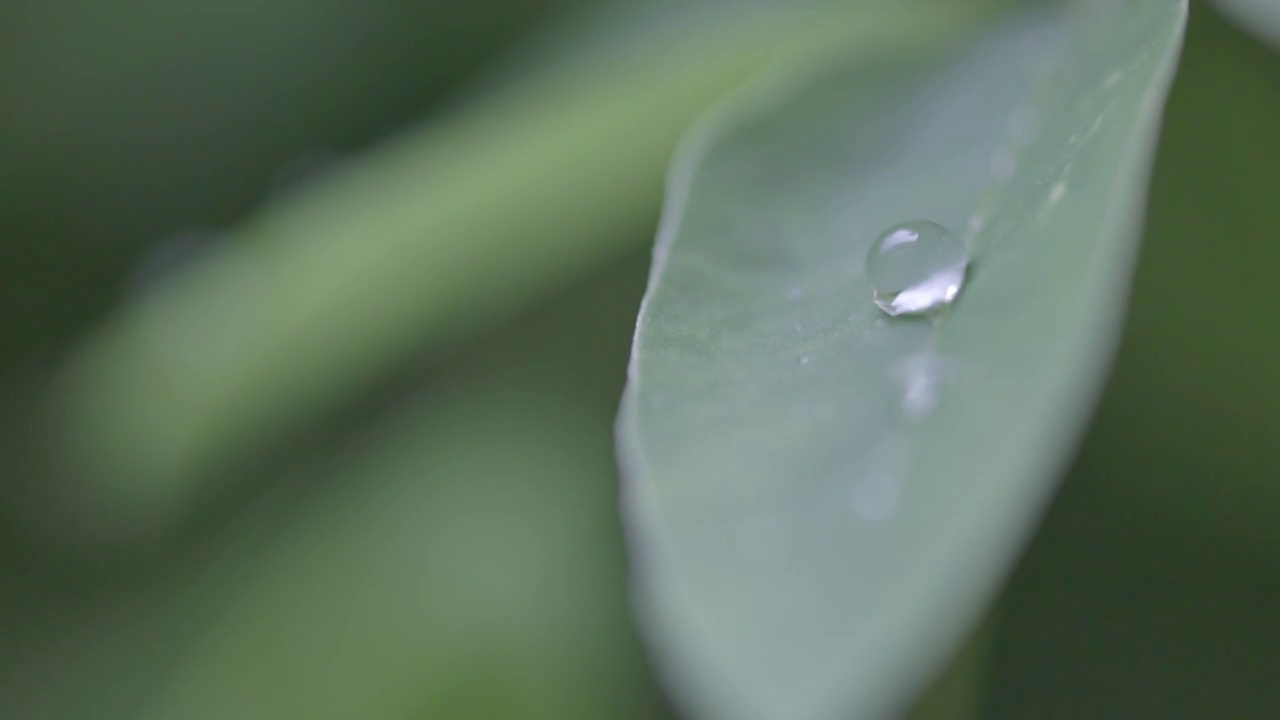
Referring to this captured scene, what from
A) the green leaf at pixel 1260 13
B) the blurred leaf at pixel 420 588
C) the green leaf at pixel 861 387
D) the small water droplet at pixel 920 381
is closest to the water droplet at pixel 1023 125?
the green leaf at pixel 861 387

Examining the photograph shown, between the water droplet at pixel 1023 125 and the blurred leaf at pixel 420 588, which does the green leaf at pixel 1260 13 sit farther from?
the blurred leaf at pixel 420 588

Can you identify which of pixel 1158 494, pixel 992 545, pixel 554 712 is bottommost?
pixel 992 545

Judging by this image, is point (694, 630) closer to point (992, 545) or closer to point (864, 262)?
point (992, 545)

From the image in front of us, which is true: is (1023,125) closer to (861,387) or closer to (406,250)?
(861,387)

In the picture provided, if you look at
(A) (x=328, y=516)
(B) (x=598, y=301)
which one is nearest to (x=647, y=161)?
(B) (x=598, y=301)

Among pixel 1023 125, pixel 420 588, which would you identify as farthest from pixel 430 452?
pixel 1023 125

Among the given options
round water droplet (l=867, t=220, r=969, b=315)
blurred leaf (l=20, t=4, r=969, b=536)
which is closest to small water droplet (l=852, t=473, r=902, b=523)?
round water droplet (l=867, t=220, r=969, b=315)

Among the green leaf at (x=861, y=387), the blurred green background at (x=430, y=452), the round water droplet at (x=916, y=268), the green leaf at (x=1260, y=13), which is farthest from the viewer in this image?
the blurred green background at (x=430, y=452)

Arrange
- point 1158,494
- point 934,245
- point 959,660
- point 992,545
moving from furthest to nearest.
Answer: point 1158,494 → point 959,660 → point 934,245 → point 992,545
